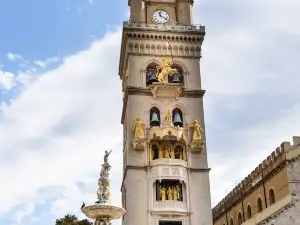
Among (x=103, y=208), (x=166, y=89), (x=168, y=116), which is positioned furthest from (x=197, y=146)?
(x=103, y=208)

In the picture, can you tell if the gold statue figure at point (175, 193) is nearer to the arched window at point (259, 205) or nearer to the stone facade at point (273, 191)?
the stone facade at point (273, 191)

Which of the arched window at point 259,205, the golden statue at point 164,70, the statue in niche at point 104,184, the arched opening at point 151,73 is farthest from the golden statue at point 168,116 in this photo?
the statue in niche at point 104,184

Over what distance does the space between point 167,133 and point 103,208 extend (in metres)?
20.9

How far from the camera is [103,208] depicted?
23281 mm

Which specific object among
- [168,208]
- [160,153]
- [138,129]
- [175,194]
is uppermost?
[138,129]

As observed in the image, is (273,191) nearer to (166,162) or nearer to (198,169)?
(198,169)

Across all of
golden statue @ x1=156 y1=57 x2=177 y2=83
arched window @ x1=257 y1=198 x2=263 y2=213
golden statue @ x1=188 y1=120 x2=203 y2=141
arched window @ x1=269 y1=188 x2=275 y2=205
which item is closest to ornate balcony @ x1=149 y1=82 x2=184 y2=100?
golden statue @ x1=156 y1=57 x2=177 y2=83

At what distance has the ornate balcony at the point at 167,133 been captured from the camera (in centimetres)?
4375

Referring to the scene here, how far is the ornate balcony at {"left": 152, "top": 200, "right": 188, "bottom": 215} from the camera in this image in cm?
4141

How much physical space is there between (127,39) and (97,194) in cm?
2544

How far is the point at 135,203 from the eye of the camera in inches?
1641

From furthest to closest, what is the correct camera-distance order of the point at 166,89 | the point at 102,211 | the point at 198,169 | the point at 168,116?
the point at 166,89 < the point at 168,116 < the point at 198,169 < the point at 102,211

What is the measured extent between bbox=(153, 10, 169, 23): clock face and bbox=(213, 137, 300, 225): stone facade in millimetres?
16829

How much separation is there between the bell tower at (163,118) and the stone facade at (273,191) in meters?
4.51
